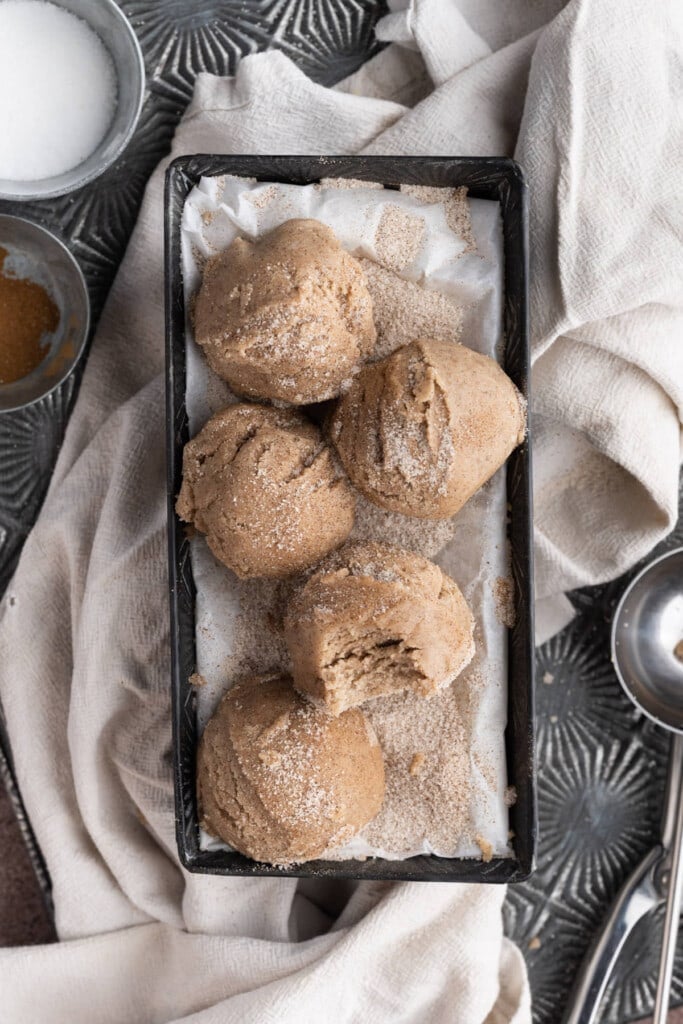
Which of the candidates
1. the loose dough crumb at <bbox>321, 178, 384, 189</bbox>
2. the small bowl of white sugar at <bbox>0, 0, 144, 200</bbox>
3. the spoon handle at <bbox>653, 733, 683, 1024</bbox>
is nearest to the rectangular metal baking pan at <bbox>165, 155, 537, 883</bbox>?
the loose dough crumb at <bbox>321, 178, 384, 189</bbox>

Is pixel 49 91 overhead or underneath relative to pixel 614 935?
overhead

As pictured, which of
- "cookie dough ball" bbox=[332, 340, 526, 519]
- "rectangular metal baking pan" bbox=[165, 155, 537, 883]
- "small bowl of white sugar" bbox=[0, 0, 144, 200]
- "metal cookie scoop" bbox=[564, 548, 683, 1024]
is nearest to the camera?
"cookie dough ball" bbox=[332, 340, 526, 519]

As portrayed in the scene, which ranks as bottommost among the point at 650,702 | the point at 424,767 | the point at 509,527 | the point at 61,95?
the point at 650,702

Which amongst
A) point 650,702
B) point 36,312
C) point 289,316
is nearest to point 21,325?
point 36,312

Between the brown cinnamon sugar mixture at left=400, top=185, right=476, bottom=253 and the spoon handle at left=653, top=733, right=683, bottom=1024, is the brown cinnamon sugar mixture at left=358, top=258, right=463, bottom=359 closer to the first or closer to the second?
the brown cinnamon sugar mixture at left=400, top=185, right=476, bottom=253

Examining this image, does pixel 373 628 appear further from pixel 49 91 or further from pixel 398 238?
pixel 49 91

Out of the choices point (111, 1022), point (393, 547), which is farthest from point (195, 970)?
point (393, 547)

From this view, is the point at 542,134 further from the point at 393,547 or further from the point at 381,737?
the point at 381,737
